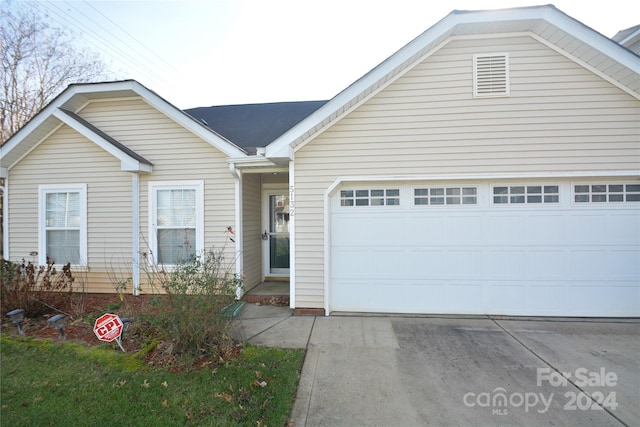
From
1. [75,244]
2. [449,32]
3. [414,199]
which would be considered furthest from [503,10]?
[75,244]

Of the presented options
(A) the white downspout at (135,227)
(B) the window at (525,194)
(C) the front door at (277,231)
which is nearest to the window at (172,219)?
(A) the white downspout at (135,227)

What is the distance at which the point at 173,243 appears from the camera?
6176 mm

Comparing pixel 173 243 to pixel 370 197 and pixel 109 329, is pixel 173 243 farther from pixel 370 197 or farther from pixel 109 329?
pixel 370 197

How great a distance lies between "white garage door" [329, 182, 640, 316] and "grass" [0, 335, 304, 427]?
2198 millimetres

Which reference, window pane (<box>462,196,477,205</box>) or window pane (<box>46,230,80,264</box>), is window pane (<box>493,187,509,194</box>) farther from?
window pane (<box>46,230,80,264</box>)

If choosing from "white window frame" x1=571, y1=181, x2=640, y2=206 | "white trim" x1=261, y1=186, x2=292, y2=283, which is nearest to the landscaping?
"white trim" x1=261, y1=186, x2=292, y2=283

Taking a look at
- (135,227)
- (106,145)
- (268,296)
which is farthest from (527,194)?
(106,145)

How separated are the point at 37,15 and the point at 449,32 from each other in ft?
57.4

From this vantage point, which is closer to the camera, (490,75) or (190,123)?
(490,75)

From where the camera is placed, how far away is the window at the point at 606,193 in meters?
5.07

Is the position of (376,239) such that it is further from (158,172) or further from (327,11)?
(327,11)

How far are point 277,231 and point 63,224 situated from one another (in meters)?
4.69

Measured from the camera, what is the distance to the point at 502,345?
4.08m

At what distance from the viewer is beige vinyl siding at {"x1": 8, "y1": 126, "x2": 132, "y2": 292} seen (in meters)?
6.29
